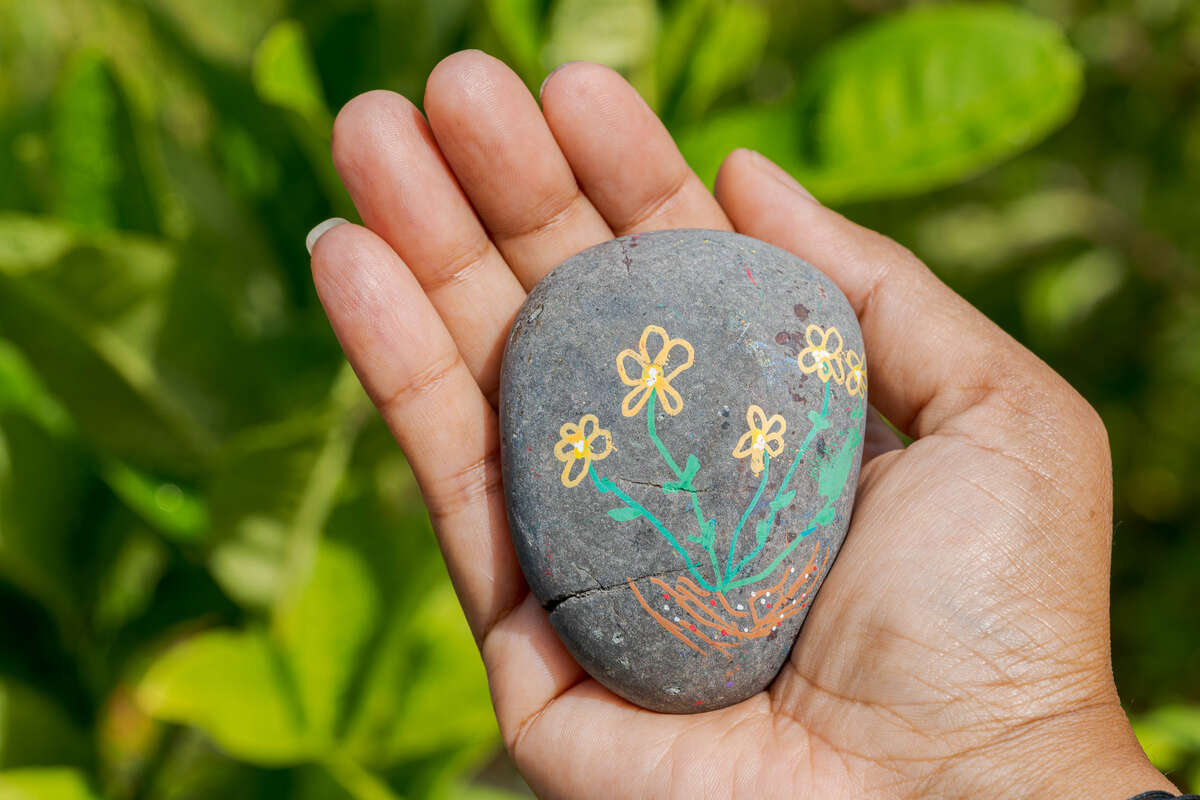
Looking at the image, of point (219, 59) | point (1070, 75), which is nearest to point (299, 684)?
point (219, 59)

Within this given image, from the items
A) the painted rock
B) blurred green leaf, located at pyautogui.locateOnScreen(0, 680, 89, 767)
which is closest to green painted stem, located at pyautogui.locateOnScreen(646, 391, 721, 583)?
the painted rock

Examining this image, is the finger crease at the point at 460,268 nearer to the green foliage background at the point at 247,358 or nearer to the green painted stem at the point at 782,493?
the green foliage background at the point at 247,358

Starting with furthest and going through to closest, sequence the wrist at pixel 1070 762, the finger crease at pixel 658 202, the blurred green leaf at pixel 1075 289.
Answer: the blurred green leaf at pixel 1075 289 < the finger crease at pixel 658 202 < the wrist at pixel 1070 762

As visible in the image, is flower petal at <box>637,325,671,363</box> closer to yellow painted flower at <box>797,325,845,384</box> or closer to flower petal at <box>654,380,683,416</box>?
flower petal at <box>654,380,683,416</box>

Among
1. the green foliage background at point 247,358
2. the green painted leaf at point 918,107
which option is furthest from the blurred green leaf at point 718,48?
the green painted leaf at point 918,107

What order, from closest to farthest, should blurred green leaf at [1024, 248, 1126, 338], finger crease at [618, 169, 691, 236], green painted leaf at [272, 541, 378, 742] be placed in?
finger crease at [618, 169, 691, 236] < green painted leaf at [272, 541, 378, 742] < blurred green leaf at [1024, 248, 1126, 338]

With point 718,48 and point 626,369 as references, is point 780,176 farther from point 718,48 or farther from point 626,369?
point 718,48

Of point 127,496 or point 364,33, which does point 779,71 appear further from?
point 127,496
